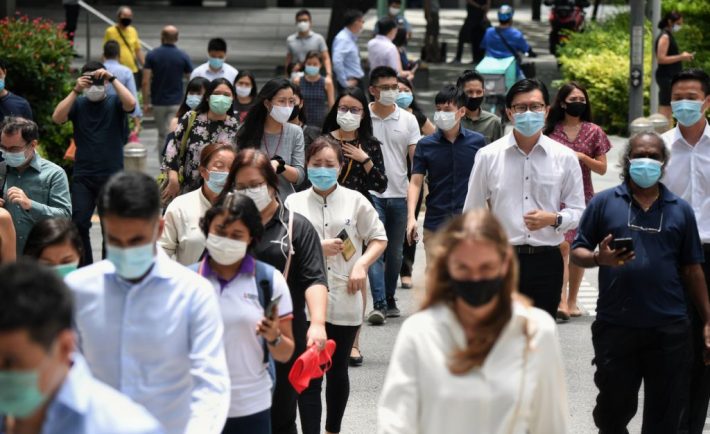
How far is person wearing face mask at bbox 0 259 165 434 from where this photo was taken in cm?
329

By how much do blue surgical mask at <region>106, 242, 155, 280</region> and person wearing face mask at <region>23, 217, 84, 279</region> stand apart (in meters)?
1.25

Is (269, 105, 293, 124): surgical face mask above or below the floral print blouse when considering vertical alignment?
above

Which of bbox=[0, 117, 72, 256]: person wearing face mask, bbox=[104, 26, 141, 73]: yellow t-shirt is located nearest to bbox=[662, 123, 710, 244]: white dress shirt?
bbox=[0, 117, 72, 256]: person wearing face mask

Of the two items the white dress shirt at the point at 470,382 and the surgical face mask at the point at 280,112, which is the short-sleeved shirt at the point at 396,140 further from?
the white dress shirt at the point at 470,382

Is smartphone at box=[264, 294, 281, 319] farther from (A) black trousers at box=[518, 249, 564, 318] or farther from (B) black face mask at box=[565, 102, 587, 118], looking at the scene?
(B) black face mask at box=[565, 102, 587, 118]

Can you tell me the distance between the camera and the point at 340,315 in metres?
7.84

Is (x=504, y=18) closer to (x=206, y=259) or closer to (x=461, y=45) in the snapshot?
(x=461, y=45)

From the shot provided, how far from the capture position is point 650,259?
22.5 ft

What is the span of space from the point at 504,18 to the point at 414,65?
7.61ft

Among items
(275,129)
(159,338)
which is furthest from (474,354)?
(275,129)

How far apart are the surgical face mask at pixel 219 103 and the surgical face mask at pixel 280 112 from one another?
813mm

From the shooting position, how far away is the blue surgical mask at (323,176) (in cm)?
796

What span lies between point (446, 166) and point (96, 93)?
3.35 metres

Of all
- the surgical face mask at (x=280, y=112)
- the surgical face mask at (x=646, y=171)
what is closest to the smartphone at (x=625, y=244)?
the surgical face mask at (x=646, y=171)
